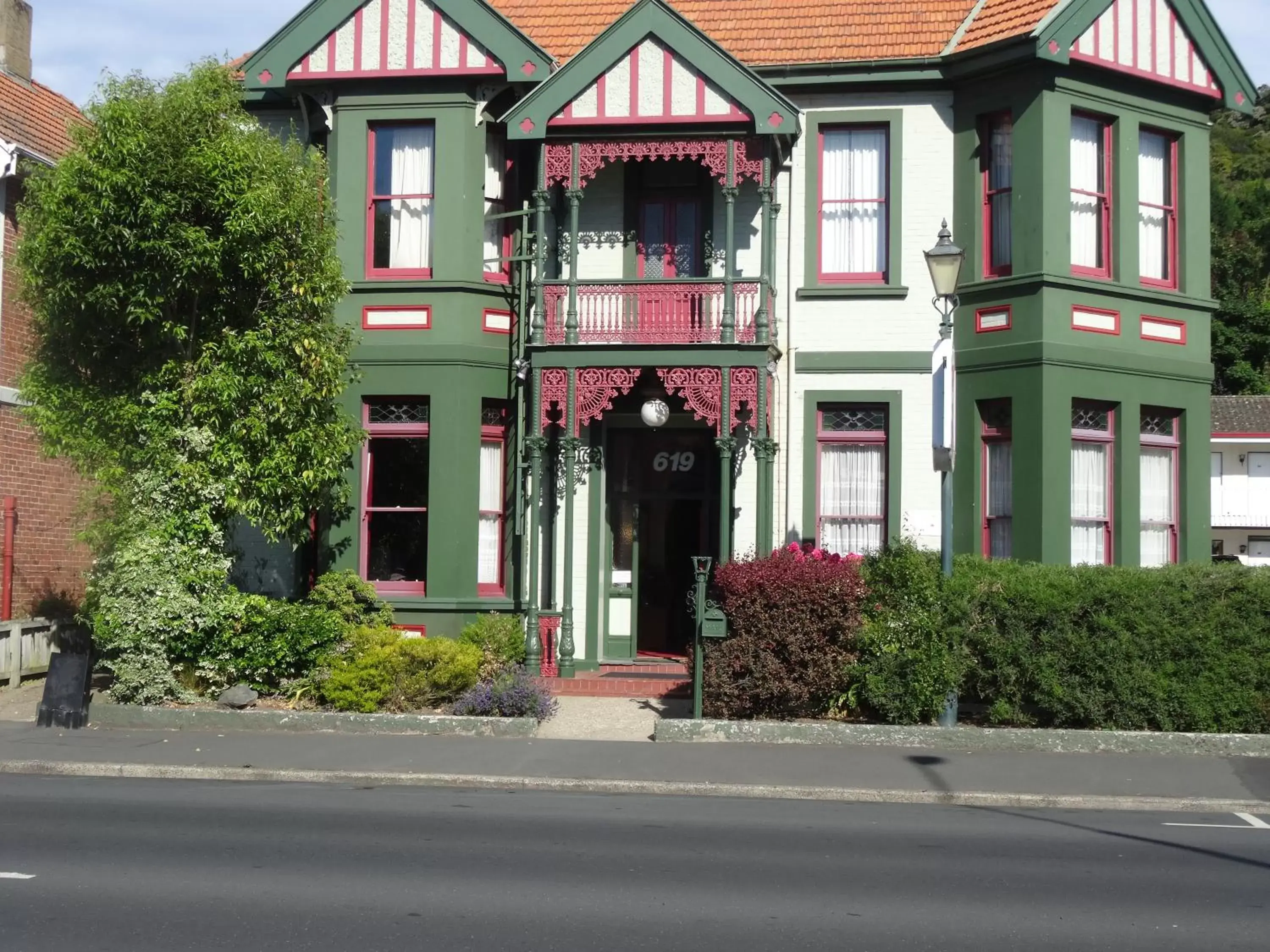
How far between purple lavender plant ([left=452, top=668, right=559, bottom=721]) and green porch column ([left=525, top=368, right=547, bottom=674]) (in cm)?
133

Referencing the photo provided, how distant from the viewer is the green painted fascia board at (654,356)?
52.2 feet

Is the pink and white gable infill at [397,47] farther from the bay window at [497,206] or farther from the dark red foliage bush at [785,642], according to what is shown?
the dark red foliage bush at [785,642]

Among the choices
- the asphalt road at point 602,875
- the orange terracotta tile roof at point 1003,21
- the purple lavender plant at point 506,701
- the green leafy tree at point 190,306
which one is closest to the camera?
the asphalt road at point 602,875

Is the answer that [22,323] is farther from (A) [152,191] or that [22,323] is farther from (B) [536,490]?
(B) [536,490]

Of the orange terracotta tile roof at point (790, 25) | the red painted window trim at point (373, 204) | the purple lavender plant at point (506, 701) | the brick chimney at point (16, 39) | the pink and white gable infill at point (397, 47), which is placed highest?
the brick chimney at point (16, 39)

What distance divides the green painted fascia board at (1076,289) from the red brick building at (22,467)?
11.3 metres

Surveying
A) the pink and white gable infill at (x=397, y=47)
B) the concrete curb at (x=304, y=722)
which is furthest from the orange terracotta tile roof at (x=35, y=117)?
the concrete curb at (x=304, y=722)

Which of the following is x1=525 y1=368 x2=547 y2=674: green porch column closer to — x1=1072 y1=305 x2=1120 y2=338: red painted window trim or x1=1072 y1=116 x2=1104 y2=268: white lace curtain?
x1=1072 y1=305 x2=1120 y2=338: red painted window trim

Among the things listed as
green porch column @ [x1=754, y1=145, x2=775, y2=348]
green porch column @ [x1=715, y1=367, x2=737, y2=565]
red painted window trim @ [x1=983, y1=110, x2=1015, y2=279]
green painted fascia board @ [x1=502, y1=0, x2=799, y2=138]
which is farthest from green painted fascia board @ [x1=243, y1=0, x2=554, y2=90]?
red painted window trim @ [x1=983, y1=110, x2=1015, y2=279]

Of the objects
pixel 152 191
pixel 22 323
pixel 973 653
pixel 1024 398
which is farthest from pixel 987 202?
pixel 22 323

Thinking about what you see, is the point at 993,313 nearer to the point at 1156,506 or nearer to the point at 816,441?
the point at 816,441

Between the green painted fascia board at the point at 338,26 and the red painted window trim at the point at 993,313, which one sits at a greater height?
the green painted fascia board at the point at 338,26

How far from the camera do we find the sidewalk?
11.1 meters

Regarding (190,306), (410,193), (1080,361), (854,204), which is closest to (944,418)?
(1080,361)
